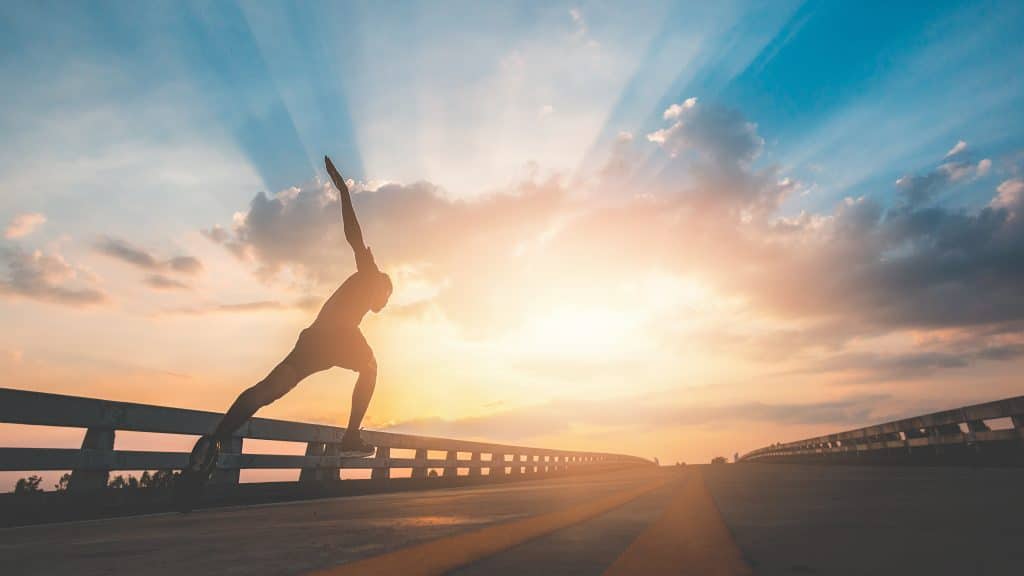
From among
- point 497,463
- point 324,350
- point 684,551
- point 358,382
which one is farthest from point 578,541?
point 497,463

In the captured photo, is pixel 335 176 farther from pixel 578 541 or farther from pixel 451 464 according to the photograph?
pixel 451 464

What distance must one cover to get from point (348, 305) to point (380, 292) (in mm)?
380

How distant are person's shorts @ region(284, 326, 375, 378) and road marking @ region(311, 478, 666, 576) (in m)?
2.87

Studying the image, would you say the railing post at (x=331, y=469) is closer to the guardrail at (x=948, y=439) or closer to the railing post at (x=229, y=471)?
the railing post at (x=229, y=471)

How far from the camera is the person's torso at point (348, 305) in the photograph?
665 centimetres

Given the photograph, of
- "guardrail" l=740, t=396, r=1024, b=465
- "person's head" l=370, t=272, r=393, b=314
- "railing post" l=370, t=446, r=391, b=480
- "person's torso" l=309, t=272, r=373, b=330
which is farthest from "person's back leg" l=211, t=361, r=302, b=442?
"guardrail" l=740, t=396, r=1024, b=465

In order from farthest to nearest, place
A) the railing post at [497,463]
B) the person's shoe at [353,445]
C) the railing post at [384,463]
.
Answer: the railing post at [497,463], the railing post at [384,463], the person's shoe at [353,445]

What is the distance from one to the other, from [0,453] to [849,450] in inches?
924

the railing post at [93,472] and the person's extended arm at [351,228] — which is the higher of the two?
the person's extended arm at [351,228]

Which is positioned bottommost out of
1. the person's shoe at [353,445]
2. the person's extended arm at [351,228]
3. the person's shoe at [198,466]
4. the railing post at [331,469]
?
the person's shoe at [198,466]

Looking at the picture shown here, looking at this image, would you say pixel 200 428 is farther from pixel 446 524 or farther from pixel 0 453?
pixel 446 524

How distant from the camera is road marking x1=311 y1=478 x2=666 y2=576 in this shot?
2541 millimetres

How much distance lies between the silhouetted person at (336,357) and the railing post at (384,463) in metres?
5.22

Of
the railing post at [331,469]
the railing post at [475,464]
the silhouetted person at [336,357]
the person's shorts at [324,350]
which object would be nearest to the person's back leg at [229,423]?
the silhouetted person at [336,357]
